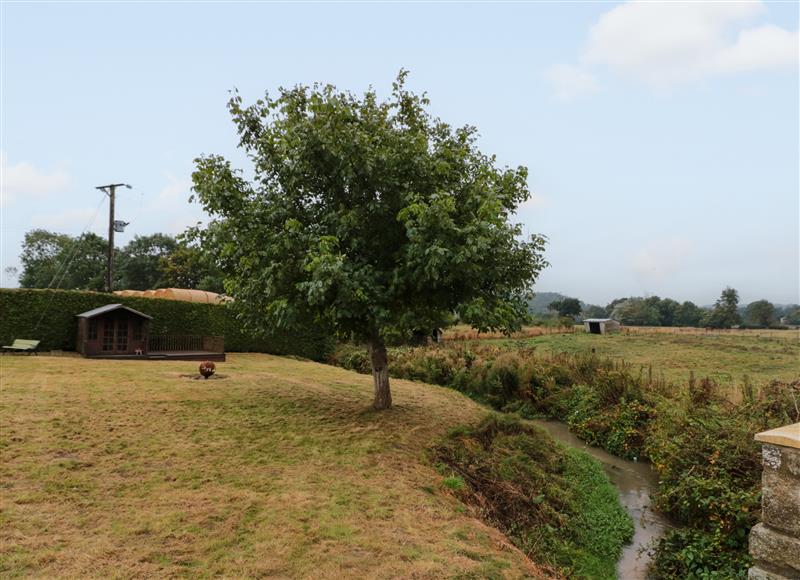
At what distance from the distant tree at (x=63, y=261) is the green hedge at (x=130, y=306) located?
105 feet

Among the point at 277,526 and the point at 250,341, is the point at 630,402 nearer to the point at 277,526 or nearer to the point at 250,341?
the point at 277,526

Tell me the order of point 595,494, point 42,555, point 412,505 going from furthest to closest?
point 595,494, point 412,505, point 42,555

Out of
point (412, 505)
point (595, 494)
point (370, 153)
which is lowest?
point (595, 494)

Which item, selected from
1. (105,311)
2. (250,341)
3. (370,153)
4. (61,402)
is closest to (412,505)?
(370,153)

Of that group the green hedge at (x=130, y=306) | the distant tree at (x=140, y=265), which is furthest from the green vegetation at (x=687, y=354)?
the distant tree at (x=140, y=265)

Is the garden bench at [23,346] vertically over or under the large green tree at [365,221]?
under

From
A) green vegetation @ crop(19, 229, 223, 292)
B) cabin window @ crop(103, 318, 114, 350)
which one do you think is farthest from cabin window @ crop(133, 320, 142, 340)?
green vegetation @ crop(19, 229, 223, 292)

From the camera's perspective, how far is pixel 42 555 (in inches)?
173

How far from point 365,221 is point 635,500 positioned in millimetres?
7228

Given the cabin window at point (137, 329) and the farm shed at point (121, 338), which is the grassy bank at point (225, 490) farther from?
the cabin window at point (137, 329)

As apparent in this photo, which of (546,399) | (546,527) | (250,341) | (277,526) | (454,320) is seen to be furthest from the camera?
(250,341)

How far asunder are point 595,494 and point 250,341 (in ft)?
64.3

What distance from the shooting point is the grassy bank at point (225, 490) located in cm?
460

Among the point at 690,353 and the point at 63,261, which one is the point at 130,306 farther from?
the point at 63,261
